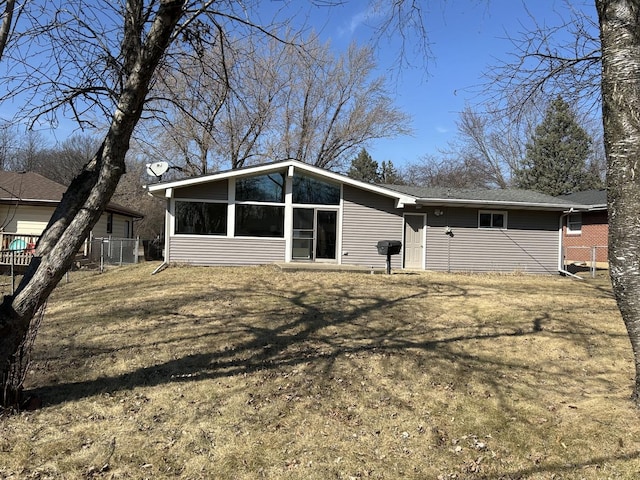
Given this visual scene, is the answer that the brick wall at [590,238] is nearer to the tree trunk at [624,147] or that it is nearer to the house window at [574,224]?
the house window at [574,224]

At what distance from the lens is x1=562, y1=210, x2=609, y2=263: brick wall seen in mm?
20312

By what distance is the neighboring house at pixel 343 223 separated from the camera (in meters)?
14.3

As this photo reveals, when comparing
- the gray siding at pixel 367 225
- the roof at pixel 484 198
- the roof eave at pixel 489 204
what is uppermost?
the roof at pixel 484 198

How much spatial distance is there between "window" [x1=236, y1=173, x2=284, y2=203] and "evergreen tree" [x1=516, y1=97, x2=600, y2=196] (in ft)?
78.6

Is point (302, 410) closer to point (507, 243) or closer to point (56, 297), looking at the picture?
point (56, 297)

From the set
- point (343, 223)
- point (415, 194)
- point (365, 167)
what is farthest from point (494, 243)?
point (365, 167)

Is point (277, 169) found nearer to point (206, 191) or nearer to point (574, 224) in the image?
point (206, 191)

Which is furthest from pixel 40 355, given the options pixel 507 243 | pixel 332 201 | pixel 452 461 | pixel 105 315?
pixel 507 243

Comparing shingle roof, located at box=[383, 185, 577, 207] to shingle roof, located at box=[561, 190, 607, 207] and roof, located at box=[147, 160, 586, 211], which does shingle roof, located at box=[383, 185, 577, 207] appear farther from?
shingle roof, located at box=[561, 190, 607, 207]

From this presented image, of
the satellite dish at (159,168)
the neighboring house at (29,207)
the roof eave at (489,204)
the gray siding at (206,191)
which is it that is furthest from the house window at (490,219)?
the neighboring house at (29,207)

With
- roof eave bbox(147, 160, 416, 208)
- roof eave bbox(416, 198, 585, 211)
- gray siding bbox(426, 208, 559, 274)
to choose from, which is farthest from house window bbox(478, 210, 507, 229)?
roof eave bbox(147, 160, 416, 208)

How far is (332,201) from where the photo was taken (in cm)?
1514

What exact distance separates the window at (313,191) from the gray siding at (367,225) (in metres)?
0.41

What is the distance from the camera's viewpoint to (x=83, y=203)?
3.97 m
